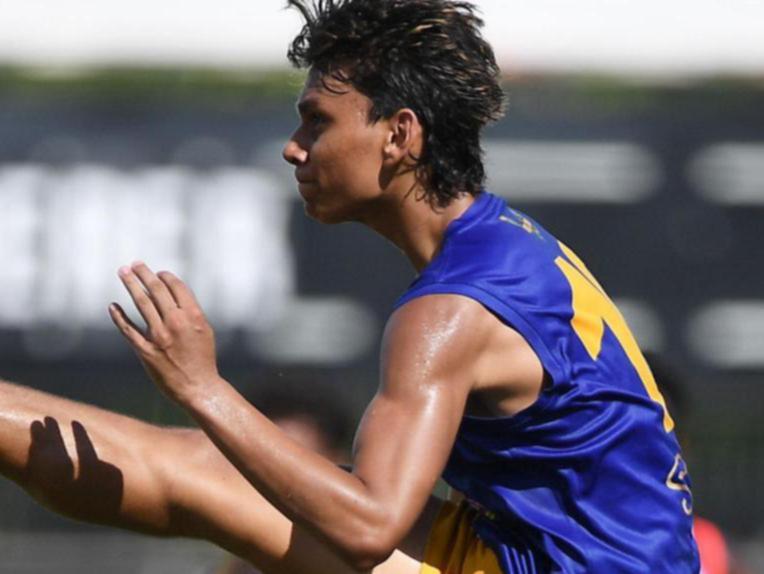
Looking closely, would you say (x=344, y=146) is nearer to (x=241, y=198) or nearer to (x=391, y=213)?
(x=391, y=213)

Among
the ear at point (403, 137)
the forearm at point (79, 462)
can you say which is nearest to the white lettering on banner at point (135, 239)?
the forearm at point (79, 462)

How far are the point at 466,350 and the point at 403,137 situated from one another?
58cm

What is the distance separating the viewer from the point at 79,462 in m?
4.51

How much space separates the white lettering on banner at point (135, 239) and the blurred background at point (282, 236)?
0.04 feet

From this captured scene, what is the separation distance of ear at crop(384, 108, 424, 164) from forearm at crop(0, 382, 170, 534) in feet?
3.18

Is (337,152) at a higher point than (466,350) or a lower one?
higher

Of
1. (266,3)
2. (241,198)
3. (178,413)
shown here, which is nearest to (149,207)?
(241,198)

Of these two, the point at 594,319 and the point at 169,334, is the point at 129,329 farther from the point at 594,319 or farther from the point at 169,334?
the point at 594,319

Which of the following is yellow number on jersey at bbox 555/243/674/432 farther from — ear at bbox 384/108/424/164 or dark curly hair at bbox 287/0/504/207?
ear at bbox 384/108/424/164

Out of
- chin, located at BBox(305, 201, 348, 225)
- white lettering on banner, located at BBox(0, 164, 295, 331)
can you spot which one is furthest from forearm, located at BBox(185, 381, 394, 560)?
white lettering on banner, located at BBox(0, 164, 295, 331)

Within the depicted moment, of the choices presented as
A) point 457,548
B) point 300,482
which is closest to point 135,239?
point 457,548

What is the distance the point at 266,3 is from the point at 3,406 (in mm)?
10766

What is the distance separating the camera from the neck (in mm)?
4309

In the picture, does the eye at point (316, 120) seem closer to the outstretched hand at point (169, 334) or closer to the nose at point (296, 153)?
the nose at point (296, 153)
